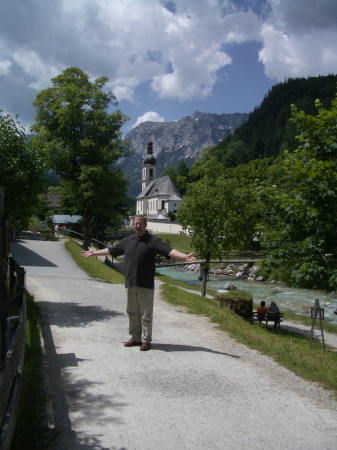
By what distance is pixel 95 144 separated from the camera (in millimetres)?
28844

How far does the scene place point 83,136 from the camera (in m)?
29.5

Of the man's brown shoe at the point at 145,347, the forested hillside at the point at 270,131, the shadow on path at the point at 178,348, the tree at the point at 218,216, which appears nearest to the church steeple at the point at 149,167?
the forested hillside at the point at 270,131

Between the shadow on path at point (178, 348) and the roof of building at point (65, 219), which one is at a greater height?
the roof of building at point (65, 219)

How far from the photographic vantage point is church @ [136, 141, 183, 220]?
388ft

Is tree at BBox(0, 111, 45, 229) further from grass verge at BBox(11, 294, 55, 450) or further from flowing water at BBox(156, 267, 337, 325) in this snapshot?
flowing water at BBox(156, 267, 337, 325)

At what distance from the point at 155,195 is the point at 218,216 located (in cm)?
10898

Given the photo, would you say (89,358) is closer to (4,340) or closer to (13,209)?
(4,340)

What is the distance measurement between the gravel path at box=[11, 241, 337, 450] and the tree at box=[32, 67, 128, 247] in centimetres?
2106

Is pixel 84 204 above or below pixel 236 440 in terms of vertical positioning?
above

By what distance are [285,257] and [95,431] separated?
779cm

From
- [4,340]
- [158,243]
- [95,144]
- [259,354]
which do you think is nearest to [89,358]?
[4,340]

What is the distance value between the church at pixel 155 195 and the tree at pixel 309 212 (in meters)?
98.7

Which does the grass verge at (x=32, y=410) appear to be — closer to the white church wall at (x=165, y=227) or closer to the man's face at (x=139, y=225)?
the man's face at (x=139, y=225)

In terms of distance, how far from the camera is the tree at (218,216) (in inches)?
730
